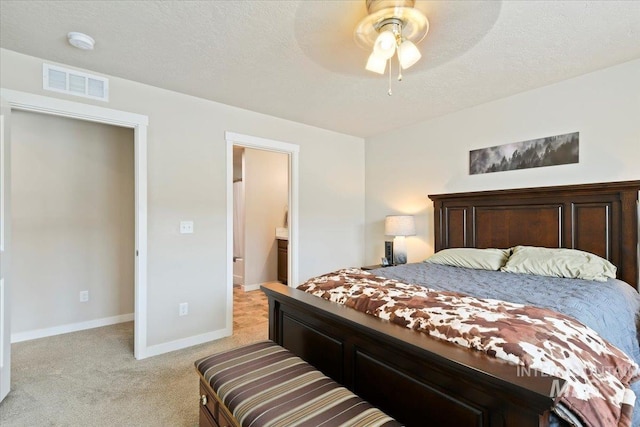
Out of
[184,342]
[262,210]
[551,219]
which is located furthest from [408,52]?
[262,210]

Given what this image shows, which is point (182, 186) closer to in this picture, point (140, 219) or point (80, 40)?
point (140, 219)

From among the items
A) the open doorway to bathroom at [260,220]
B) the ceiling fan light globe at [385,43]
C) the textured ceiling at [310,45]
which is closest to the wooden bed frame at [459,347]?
the textured ceiling at [310,45]

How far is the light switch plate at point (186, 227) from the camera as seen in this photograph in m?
2.99

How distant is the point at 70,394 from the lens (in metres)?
2.16

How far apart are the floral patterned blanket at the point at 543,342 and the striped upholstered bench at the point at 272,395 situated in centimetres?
41

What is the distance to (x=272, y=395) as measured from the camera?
1.33 m

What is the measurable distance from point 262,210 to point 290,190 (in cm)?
162

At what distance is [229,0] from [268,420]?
6.68ft

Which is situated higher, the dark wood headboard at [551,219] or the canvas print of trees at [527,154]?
the canvas print of trees at [527,154]

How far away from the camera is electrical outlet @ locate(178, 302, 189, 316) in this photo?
2.98 metres

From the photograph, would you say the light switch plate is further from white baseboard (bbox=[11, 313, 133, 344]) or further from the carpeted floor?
white baseboard (bbox=[11, 313, 133, 344])

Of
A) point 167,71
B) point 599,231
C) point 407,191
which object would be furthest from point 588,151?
point 167,71

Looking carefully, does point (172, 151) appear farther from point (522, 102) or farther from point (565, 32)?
point (522, 102)

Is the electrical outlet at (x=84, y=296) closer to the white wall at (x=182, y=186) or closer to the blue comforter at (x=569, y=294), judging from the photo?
the white wall at (x=182, y=186)
